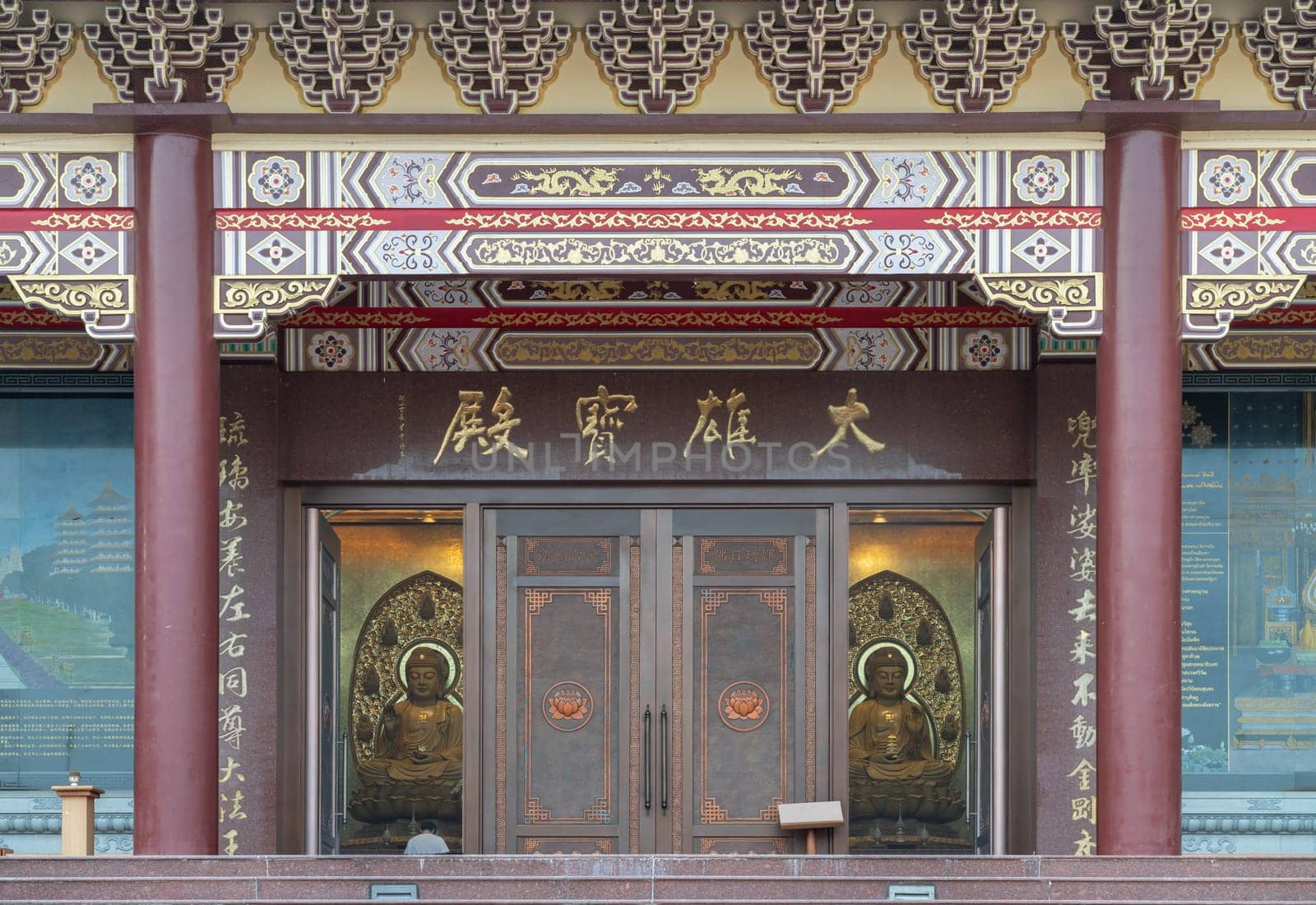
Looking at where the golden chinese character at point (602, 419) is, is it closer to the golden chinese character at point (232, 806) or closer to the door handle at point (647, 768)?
the door handle at point (647, 768)

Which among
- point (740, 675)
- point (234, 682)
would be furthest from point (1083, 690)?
point (234, 682)

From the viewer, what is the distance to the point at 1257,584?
27.9 ft

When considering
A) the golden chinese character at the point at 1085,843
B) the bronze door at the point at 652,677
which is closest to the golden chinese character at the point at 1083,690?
the golden chinese character at the point at 1085,843

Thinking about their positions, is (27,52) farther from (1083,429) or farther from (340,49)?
(1083,429)

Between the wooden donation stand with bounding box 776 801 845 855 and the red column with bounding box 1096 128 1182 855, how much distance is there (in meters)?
1.66

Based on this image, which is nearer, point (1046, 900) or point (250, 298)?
point (1046, 900)

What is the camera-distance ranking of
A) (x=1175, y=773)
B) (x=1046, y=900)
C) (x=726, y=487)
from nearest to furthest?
(x=1046, y=900)
(x=1175, y=773)
(x=726, y=487)

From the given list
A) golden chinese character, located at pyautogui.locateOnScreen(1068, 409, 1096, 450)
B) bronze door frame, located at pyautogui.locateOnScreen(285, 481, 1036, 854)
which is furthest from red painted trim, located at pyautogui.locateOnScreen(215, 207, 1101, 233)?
bronze door frame, located at pyautogui.locateOnScreen(285, 481, 1036, 854)

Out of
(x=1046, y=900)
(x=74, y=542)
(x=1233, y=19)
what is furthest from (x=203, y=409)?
(x=1233, y=19)

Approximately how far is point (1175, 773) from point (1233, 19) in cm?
280

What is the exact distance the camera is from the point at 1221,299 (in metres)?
6.73

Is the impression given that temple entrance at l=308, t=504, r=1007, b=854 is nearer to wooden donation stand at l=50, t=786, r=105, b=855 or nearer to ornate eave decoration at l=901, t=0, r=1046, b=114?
wooden donation stand at l=50, t=786, r=105, b=855

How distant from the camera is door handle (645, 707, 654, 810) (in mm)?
8125

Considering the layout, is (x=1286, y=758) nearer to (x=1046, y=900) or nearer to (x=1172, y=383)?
(x=1172, y=383)
